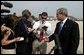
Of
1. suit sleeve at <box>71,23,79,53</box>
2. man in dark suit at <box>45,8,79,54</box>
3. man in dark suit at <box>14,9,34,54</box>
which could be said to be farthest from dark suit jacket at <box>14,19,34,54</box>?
suit sleeve at <box>71,23,79,53</box>

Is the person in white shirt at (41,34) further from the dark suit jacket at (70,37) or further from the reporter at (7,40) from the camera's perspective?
the reporter at (7,40)

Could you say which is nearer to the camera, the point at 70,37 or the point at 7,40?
the point at 7,40

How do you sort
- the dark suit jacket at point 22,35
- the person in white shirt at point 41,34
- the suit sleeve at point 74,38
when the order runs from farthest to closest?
the person in white shirt at point 41,34 < the dark suit jacket at point 22,35 < the suit sleeve at point 74,38

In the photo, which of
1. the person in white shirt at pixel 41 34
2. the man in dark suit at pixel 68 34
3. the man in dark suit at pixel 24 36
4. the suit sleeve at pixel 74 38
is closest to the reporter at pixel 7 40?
the man in dark suit at pixel 24 36

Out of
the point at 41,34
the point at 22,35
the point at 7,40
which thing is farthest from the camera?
the point at 41,34

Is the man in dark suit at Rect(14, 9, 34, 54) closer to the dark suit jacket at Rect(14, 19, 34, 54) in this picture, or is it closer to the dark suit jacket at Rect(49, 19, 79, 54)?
the dark suit jacket at Rect(14, 19, 34, 54)

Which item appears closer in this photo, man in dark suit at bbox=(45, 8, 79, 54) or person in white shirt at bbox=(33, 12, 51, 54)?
man in dark suit at bbox=(45, 8, 79, 54)

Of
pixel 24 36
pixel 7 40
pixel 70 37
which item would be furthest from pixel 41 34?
pixel 7 40

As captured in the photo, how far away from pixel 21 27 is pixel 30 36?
0.32m

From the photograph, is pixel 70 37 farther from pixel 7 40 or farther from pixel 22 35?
→ pixel 7 40

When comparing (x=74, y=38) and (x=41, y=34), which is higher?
(x=74, y=38)

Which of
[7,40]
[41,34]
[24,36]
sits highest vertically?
[7,40]

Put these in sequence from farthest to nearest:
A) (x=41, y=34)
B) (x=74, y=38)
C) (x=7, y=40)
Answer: (x=41, y=34) → (x=74, y=38) → (x=7, y=40)

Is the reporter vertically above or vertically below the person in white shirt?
above
